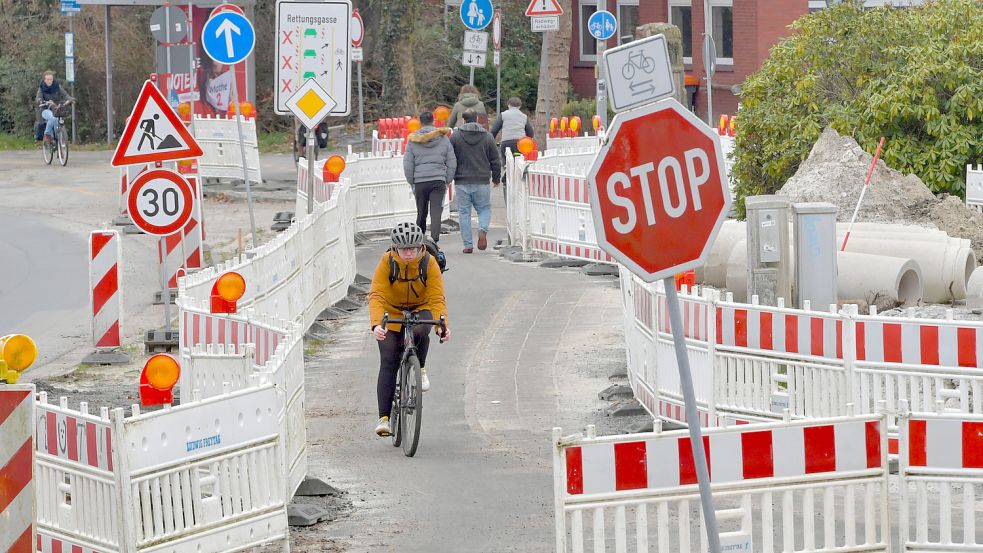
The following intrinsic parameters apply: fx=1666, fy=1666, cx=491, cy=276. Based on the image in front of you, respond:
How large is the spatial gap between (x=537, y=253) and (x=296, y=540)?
1325 centimetres

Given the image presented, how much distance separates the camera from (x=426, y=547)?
880 centimetres

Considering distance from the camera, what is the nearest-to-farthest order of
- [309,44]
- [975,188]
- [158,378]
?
[158,378] → [309,44] → [975,188]

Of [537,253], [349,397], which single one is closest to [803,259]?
[349,397]

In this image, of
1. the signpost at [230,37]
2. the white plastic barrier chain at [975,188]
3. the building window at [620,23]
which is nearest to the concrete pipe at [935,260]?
the white plastic barrier chain at [975,188]

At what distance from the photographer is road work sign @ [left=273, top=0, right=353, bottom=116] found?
16859 mm

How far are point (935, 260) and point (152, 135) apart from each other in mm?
7020

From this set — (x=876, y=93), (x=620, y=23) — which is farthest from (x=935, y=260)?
(x=620, y=23)

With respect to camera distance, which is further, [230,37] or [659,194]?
[230,37]

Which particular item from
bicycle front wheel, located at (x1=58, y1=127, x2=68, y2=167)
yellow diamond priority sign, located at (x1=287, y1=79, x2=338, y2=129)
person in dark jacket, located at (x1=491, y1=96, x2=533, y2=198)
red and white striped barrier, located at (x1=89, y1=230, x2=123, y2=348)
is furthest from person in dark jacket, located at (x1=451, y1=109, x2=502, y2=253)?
bicycle front wheel, located at (x1=58, y1=127, x2=68, y2=167)

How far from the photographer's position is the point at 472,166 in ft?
69.9

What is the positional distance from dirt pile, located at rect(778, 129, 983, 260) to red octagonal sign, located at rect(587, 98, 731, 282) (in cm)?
1044

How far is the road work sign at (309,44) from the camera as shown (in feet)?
55.3

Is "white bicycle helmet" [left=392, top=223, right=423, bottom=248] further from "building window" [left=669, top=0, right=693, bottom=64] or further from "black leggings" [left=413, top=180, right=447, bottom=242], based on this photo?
"building window" [left=669, top=0, right=693, bottom=64]

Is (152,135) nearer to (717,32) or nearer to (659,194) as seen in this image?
(659,194)
